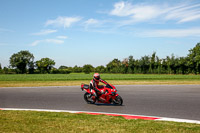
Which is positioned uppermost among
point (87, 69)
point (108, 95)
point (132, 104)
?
point (87, 69)

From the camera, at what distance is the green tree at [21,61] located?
11606 cm

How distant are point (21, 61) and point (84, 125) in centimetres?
11805

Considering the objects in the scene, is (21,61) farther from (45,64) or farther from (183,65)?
(183,65)

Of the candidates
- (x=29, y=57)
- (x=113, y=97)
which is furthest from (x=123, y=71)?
(x=113, y=97)

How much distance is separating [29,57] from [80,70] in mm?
34456

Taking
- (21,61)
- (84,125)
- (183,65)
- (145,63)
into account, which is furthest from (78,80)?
(21,61)

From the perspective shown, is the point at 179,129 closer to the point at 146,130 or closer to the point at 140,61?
the point at 146,130

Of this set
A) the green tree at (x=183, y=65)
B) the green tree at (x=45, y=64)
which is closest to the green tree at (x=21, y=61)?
the green tree at (x=45, y=64)

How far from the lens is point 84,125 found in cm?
550

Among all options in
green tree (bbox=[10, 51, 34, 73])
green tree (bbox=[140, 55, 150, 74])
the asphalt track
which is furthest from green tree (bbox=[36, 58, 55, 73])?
the asphalt track

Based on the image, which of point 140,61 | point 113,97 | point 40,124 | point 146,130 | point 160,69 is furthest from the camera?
point 140,61

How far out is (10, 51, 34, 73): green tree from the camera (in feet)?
381

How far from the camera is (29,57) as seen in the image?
122 metres

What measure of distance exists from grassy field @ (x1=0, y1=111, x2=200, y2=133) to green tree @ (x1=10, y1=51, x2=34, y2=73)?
114716mm
